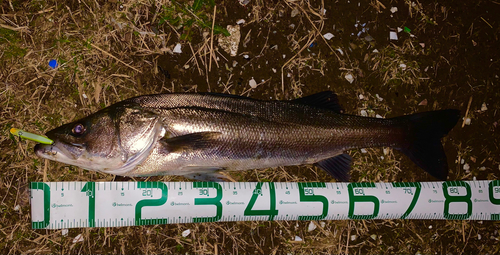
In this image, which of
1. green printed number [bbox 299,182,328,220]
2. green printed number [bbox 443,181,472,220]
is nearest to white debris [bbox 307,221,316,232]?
green printed number [bbox 299,182,328,220]

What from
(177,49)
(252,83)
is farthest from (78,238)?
(252,83)

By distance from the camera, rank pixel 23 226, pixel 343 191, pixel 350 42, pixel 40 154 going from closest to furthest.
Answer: pixel 40 154 → pixel 23 226 → pixel 343 191 → pixel 350 42

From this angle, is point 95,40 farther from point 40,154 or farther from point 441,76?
point 441,76

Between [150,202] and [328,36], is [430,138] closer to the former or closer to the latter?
[328,36]

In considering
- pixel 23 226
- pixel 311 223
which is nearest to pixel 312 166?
pixel 311 223

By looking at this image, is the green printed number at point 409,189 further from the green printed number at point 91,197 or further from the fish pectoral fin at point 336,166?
the green printed number at point 91,197

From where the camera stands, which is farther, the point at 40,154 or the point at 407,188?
the point at 407,188

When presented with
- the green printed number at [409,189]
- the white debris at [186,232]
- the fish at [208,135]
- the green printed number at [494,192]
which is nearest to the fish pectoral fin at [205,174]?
the fish at [208,135]

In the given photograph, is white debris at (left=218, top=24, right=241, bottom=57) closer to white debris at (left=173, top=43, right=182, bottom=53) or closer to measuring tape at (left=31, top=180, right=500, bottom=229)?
white debris at (left=173, top=43, right=182, bottom=53)
